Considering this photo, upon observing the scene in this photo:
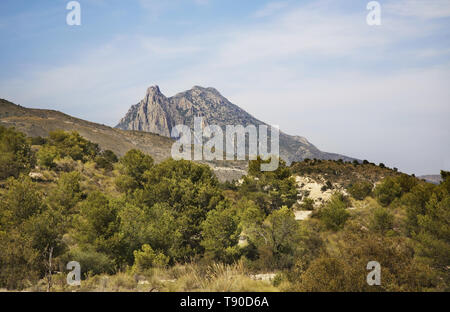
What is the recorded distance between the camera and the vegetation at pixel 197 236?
305 inches

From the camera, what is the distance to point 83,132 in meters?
69.4

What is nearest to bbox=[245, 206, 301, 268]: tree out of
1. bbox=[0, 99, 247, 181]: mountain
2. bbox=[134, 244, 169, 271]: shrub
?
bbox=[134, 244, 169, 271]: shrub

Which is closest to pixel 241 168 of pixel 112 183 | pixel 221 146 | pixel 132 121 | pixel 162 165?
pixel 221 146

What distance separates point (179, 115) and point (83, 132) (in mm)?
91217

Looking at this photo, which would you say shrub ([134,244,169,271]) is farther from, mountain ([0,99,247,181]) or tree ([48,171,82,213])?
mountain ([0,99,247,181])

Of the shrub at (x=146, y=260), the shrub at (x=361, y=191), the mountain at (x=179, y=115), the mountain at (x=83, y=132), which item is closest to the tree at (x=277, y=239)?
the shrub at (x=146, y=260)

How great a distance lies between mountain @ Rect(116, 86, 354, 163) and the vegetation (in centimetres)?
11469

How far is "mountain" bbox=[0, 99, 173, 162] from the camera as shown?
60.7 meters

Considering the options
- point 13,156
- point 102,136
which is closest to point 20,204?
point 13,156

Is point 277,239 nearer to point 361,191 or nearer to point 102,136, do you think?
point 361,191

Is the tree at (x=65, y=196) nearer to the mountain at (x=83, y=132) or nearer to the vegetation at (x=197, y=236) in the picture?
the vegetation at (x=197, y=236)

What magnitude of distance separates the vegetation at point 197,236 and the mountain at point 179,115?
114688 millimetres
